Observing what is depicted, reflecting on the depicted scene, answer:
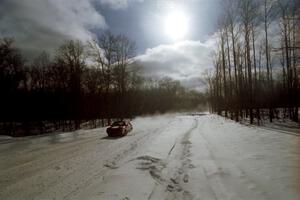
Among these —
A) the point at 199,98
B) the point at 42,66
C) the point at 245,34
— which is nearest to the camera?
the point at 245,34

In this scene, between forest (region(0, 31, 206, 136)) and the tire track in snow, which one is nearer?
the tire track in snow

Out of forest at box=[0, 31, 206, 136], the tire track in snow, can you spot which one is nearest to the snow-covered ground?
the tire track in snow

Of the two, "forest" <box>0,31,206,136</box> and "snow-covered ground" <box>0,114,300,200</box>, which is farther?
"forest" <box>0,31,206,136</box>

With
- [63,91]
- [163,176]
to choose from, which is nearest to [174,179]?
[163,176]

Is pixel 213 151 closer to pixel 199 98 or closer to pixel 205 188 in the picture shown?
pixel 205 188

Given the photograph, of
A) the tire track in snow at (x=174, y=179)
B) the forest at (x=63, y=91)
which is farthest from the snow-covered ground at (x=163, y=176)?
the forest at (x=63, y=91)

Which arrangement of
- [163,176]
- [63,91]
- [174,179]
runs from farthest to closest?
[63,91], [163,176], [174,179]

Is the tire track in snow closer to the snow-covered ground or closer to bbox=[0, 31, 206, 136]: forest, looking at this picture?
the snow-covered ground

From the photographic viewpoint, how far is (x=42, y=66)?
64.5 m

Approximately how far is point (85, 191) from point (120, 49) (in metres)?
47.2

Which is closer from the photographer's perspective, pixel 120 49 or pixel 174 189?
pixel 174 189

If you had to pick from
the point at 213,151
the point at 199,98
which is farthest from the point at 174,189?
the point at 199,98

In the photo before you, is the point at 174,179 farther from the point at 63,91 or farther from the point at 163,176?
the point at 63,91

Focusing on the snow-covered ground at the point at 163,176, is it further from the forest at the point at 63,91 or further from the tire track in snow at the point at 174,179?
the forest at the point at 63,91
